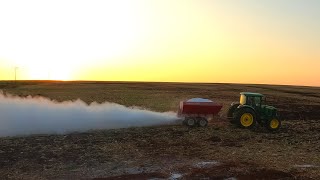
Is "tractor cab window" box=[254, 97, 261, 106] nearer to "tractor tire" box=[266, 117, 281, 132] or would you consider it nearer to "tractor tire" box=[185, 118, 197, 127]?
"tractor tire" box=[266, 117, 281, 132]

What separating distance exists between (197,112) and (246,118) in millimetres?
3480

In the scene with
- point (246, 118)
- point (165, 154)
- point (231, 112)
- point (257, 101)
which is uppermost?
point (257, 101)

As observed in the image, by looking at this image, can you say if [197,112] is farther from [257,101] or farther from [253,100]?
[257,101]

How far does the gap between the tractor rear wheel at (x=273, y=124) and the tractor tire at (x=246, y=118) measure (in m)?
0.99

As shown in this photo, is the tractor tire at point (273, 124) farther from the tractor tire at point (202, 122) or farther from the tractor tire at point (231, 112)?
the tractor tire at point (202, 122)

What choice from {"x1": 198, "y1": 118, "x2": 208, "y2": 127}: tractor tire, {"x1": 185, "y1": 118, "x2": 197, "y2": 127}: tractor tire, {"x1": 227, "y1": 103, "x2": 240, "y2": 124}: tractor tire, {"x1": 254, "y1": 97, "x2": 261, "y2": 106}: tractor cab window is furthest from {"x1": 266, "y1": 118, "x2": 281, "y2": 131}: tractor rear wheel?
{"x1": 185, "y1": 118, "x2": 197, "y2": 127}: tractor tire

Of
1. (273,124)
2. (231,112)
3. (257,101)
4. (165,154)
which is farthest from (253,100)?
(165,154)

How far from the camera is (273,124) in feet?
97.8

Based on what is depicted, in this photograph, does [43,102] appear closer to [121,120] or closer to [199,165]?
[121,120]

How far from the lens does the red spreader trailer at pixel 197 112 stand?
2970 cm

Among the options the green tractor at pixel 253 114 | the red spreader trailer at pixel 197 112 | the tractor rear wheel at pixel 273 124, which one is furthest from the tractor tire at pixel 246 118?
the red spreader trailer at pixel 197 112

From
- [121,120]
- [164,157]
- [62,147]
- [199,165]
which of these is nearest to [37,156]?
[62,147]

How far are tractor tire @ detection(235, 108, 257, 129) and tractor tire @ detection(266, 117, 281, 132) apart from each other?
99cm

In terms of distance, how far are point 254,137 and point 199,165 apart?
29.3 ft
